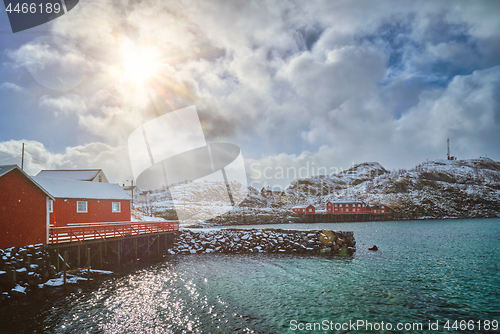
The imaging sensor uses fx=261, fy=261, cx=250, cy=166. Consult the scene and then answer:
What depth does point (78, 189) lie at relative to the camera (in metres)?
34.1

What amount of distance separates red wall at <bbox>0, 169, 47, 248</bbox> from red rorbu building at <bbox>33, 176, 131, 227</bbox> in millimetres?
6815

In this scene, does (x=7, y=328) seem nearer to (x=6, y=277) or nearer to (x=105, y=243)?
(x=6, y=277)

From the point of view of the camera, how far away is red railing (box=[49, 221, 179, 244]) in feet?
80.1

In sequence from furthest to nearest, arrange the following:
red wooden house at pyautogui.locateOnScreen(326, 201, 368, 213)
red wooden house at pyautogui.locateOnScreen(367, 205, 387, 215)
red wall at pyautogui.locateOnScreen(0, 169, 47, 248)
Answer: red wooden house at pyautogui.locateOnScreen(367, 205, 387, 215) < red wooden house at pyautogui.locateOnScreen(326, 201, 368, 213) < red wall at pyautogui.locateOnScreen(0, 169, 47, 248)

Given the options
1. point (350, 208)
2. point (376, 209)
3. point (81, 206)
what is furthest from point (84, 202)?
point (376, 209)

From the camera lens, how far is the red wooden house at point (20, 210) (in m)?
20.2

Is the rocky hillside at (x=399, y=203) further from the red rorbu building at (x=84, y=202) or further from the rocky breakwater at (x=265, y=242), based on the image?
the red rorbu building at (x=84, y=202)

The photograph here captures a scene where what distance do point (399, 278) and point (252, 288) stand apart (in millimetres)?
12628

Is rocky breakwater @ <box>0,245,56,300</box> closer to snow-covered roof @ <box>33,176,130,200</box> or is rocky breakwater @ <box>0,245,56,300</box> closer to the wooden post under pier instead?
the wooden post under pier

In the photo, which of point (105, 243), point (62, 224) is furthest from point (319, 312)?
point (62, 224)

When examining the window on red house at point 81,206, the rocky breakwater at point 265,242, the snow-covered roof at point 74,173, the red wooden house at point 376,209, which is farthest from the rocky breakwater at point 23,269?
the red wooden house at point 376,209

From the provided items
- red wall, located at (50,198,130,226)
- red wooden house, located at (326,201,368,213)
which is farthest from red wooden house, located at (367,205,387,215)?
red wall, located at (50,198,130,226)

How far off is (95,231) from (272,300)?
20432 mm

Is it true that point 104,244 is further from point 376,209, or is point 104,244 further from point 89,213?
point 376,209
